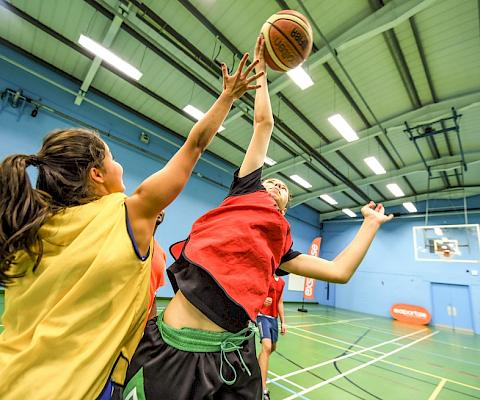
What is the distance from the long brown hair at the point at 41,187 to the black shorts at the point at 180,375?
44cm

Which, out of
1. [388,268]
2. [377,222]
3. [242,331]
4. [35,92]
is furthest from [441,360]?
[35,92]

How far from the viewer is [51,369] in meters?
0.66

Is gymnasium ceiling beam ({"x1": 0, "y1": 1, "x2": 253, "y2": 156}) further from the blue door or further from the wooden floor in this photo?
the blue door

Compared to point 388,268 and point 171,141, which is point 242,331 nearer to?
point 171,141

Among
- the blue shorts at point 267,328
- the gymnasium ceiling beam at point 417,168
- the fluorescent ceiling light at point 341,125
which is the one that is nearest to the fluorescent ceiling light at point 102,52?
the fluorescent ceiling light at point 341,125

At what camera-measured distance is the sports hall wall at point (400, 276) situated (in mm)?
11984

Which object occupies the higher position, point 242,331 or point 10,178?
point 10,178

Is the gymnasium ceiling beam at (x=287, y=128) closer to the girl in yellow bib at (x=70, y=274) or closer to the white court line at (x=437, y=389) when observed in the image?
the girl in yellow bib at (x=70, y=274)

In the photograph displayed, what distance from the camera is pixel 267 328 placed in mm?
3199

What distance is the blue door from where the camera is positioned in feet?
37.6

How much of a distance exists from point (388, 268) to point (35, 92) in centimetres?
1722

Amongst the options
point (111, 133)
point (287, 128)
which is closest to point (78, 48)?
point (111, 133)

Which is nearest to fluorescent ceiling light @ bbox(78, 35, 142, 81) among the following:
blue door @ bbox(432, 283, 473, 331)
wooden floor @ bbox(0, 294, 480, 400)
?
wooden floor @ bbox(0, 294, 480, 400)

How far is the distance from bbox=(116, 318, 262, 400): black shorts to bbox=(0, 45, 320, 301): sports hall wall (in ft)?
26.6
